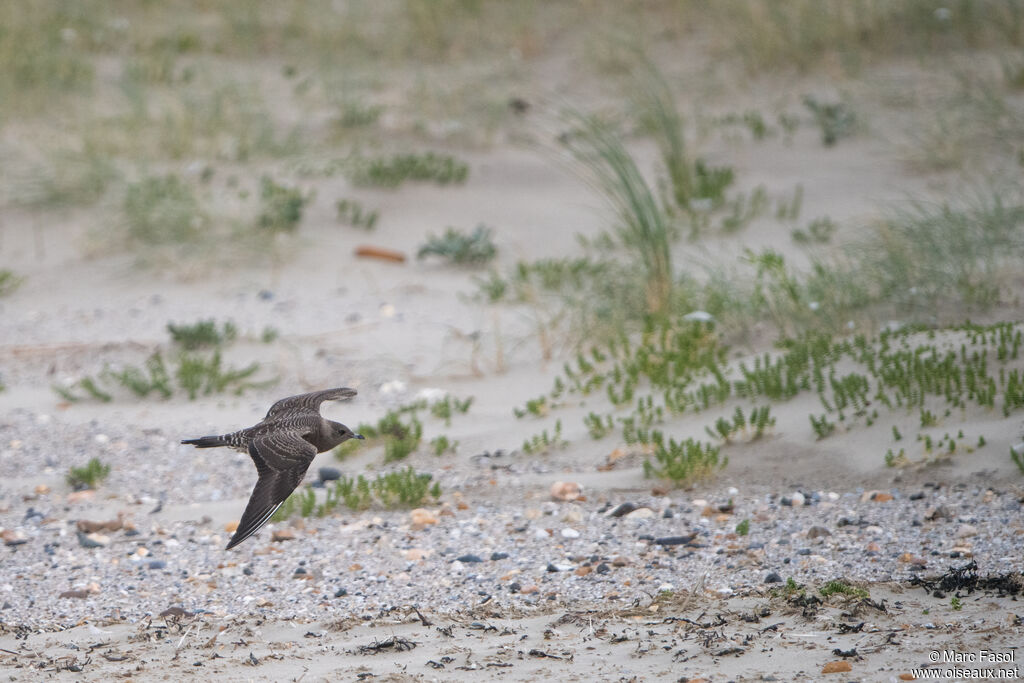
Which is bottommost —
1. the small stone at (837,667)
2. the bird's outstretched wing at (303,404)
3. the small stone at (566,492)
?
the small stone at (837,667)

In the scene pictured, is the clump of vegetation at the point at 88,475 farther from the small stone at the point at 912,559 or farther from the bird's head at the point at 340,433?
the small stone at the point at 912,559

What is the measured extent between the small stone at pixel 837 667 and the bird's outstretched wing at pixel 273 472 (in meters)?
1.87

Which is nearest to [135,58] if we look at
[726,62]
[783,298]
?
[726,62]

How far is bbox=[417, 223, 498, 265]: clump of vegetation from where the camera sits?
9.17 m

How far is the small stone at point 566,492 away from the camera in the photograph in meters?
5.40

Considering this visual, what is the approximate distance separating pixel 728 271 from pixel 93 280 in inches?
202

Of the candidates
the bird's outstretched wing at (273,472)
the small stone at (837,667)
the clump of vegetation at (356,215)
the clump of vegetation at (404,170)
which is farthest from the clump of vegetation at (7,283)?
the small stone at (837,667)

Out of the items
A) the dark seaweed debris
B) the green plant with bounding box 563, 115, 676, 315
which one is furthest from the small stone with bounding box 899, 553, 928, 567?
the green plant with bounding box 563, 115, 676, 315

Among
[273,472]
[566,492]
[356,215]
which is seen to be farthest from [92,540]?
[356,215]

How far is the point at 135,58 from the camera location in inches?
511

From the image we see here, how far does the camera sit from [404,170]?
1054 cm

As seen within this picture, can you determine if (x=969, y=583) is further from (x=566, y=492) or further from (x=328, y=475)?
(x=328, y=475)

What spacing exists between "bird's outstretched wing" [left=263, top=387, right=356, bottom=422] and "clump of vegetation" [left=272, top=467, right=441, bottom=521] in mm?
382

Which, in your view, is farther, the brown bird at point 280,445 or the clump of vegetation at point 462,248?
the clump of vegetation at point 462,248
